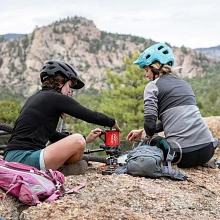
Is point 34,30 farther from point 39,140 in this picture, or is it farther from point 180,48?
point 39,140

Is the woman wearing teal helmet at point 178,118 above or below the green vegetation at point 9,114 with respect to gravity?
above

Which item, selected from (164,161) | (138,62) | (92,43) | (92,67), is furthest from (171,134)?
(92,43)

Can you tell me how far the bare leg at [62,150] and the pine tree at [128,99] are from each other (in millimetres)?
19785

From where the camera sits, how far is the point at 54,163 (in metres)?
3.79

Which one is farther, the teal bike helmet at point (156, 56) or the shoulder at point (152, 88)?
the teal bike helmet at point (156, 56)

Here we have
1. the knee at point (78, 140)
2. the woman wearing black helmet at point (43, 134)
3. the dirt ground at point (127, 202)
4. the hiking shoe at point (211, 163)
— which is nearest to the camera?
the dirt ground at point (127, 202)

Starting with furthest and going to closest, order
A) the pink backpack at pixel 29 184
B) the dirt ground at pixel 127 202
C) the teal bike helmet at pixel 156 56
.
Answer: the teal bike helmet at pixel 156 56, the pink backpack at pixel 29 184, the dirt ground at pixel 127 202

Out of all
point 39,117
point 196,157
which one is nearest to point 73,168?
point 39,117

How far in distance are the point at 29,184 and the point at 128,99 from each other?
2224cm

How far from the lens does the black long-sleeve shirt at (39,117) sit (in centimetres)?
377

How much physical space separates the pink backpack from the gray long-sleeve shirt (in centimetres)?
155

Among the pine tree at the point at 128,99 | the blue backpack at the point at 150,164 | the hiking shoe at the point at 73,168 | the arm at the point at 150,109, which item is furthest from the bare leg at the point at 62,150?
the pine tree at the point at 128,99

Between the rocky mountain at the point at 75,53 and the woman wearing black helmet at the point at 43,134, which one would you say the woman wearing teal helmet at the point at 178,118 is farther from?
the rocky mountain at the point at 75,53

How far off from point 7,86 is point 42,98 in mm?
73647
